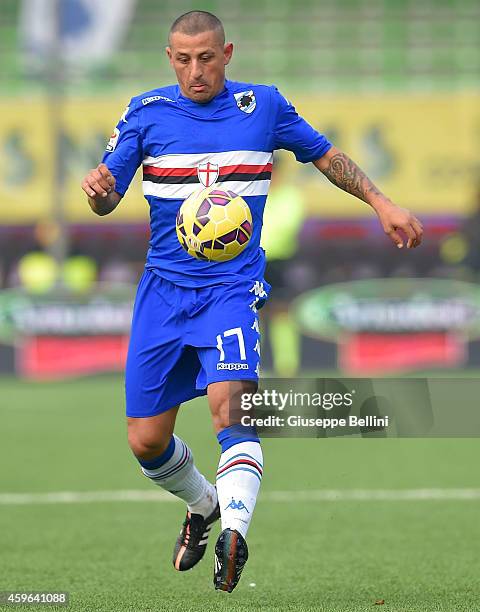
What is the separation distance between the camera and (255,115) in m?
5.24

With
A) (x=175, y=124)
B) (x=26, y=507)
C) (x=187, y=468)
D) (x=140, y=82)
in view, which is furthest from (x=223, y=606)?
(x=140, y=82)

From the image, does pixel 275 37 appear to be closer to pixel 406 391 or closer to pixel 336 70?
pixel 336 70

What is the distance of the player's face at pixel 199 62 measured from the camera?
5.04 meters

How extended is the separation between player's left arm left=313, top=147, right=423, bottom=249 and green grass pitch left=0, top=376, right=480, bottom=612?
4.45 ft

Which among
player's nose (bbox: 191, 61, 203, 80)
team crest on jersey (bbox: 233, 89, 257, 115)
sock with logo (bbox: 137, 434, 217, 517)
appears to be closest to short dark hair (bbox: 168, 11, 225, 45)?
player's nose (bbox: 191, 61, 203, 80)

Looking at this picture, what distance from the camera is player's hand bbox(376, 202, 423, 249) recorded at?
4.98 m

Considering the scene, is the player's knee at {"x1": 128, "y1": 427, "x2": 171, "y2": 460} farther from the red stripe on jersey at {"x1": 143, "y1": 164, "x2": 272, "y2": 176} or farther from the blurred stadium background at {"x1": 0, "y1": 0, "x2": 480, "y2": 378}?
the blurred stadium background at {"x1": 0, "y1": 0, "x2": 480, "y2": 378}

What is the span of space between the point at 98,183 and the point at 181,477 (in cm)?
142

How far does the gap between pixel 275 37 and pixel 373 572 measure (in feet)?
74.0

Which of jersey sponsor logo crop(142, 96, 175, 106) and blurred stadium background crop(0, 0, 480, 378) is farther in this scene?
blurred stadium background crop(0, 0, 480, 378)

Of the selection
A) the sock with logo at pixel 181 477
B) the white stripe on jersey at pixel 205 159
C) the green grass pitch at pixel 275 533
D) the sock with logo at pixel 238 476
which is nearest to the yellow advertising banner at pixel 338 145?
the green grass pitch at pixel 275 533

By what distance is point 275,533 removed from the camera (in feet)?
22.7

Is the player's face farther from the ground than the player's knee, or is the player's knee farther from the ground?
the player's face

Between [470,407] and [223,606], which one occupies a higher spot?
[470,407]
